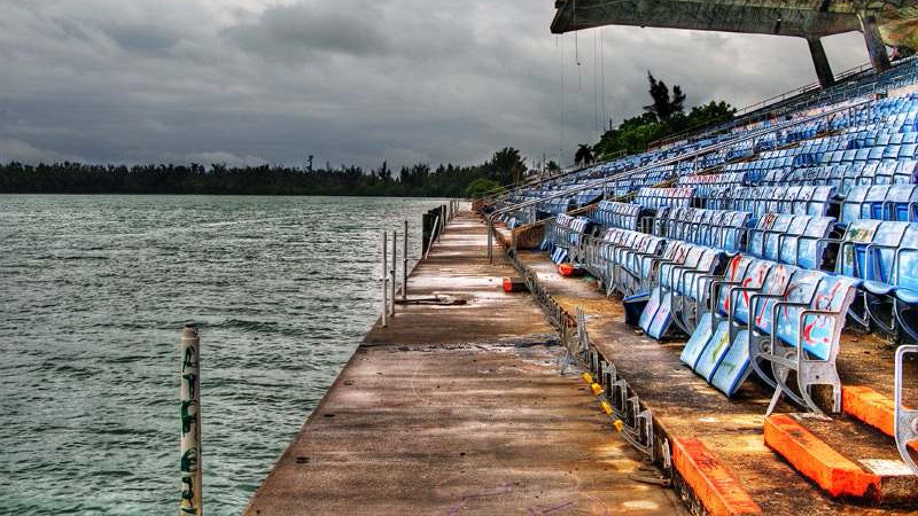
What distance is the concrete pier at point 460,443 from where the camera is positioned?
4.83 meters

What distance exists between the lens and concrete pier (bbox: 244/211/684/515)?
483 centimetres

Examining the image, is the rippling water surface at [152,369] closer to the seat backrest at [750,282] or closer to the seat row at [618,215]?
the seat backrest at [750,282]

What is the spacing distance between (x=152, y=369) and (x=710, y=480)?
1290 centimetres

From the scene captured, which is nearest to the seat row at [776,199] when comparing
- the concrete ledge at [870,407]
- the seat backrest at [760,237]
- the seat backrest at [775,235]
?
the seat backrest at [760,237]

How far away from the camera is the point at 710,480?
422cm

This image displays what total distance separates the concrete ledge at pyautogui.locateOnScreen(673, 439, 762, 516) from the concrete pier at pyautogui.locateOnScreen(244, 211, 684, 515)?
0.76 ft

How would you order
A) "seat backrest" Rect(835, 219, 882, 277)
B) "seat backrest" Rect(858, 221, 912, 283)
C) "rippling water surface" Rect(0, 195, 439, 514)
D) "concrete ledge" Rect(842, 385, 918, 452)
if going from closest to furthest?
"concrete ledge" Rect(842, 385, 918, 452) < "seat backrest" Rect(858, 221, 912, 283) < "seat backrest" Rect(835, 219, 882, 277) < "rippling water surface" Rect(0, 195, 439, 514)

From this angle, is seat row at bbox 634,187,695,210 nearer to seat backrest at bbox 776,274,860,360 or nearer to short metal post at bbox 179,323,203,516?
seat backrest at bbox 776,274,860,360

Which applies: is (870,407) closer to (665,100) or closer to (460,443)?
(460,443)

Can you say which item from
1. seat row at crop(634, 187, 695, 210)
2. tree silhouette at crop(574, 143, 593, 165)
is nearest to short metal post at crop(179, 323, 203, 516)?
seat row at crop(634, 187, 695, 210)

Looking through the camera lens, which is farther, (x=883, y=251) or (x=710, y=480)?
(x=883, y=251)

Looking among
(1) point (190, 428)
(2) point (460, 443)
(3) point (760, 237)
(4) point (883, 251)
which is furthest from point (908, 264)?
(1) point (190, 428)

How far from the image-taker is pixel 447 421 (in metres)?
6.43

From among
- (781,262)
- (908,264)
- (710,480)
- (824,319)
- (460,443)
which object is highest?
(908,264)
